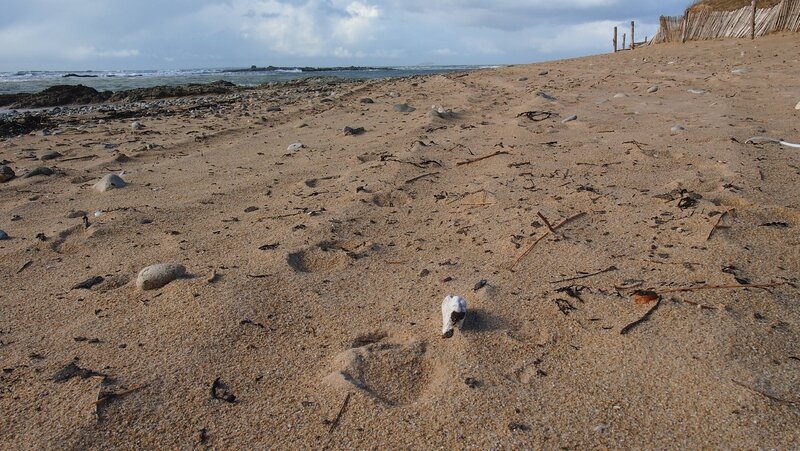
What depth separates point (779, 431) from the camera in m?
1.13

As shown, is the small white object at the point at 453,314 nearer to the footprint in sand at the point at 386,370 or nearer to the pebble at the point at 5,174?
the footprint in sand at the point at 386,370

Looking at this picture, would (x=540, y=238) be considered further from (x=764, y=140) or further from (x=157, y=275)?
(x=764, y=140)

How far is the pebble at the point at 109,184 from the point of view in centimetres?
338

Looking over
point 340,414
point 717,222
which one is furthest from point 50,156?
point 717,222

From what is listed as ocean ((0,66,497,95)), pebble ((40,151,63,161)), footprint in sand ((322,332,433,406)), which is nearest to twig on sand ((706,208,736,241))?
footprint in sand ((322,332,433,406))

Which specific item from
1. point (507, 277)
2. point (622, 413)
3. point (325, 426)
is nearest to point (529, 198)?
point (507, 277)

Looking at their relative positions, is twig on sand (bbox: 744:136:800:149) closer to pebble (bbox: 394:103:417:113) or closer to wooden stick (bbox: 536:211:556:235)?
wooden stick (bbox: 536:211:556:235)

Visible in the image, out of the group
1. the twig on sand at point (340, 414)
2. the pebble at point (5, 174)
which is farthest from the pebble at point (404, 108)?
the twig on sand at point (340, 414)

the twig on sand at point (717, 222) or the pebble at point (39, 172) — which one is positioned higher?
the pebble at point (39, 172)

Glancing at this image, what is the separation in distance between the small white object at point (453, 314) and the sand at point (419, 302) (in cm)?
4

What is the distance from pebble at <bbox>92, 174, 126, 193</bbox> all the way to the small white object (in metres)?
2.72

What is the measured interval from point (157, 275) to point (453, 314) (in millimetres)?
1135

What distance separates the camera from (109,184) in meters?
3.40

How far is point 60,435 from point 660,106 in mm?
5527
